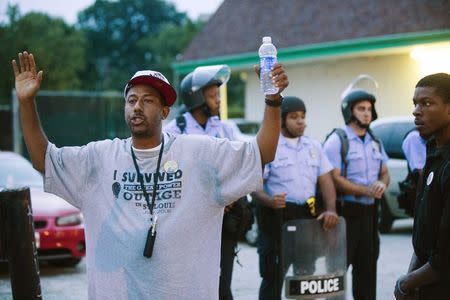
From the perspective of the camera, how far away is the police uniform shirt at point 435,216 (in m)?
3.48

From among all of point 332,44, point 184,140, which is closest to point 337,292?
point 184,140

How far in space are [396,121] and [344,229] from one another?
18.5 ft

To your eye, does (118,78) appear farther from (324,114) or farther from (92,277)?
(92,277)

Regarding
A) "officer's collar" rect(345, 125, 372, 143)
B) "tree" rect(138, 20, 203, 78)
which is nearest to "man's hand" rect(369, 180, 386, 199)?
"officer's collar" rect(345, 125, 372, 143)

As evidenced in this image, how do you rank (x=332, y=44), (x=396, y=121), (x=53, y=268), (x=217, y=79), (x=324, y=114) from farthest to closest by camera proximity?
1. (x=324, y=114)
2. (x=332, y=44)
3. (x=396, y=121)
4. (x=53, y=268)
5. (x=217, y=79)

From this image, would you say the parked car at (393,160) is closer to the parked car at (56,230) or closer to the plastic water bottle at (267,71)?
the parked car at (56,230)

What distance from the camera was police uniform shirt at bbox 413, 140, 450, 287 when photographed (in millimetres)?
3482

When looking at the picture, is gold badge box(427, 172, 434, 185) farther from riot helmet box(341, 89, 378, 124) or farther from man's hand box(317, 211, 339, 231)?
riot helmet box(341, 89, 378, 124)

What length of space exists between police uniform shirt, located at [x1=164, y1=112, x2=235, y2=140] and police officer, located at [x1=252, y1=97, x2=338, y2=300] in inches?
20.4

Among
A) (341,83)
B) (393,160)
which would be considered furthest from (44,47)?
(393,160)

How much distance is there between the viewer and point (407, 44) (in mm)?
16188

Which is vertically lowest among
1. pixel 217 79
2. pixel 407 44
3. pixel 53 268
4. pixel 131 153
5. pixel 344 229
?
pixel 53 268

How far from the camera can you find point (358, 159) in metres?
7.03

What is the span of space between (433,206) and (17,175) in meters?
8.01
